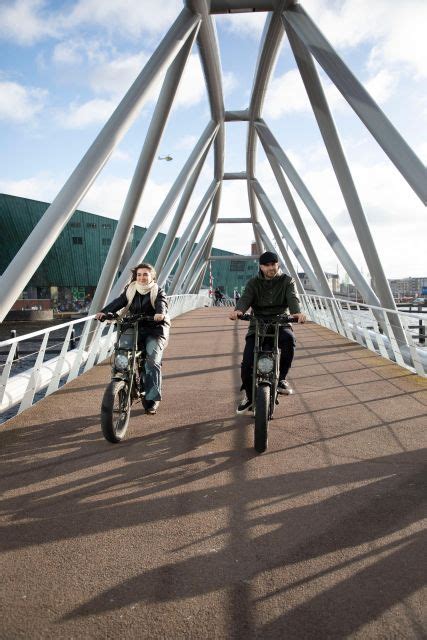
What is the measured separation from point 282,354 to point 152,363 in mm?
1352

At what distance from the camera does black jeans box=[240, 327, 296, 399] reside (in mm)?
5375

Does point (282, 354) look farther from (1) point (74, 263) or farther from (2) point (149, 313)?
(1) point (74, 263)

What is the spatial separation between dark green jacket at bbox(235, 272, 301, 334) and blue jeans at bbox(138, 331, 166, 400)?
943 millimetres

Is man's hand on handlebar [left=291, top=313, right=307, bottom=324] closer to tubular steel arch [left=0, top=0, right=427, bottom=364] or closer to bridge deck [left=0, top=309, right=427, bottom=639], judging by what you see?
bridge deck [left=0, top=309, right=427, bottom=639]

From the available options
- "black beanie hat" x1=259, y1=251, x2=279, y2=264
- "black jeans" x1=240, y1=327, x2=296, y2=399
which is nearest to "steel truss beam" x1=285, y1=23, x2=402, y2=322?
"black jeans" x1=240, y1=327, x2=296, y2=399

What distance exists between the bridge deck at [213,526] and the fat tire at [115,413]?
0.14m

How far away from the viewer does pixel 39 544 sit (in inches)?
119

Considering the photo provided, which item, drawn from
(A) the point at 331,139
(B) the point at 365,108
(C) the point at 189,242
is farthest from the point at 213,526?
(C) the point at 189,242

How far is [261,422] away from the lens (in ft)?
15.1

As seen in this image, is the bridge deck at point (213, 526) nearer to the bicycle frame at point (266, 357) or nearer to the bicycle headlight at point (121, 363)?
the bicycle frame at point (266, 357)

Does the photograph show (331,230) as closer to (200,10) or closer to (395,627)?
(200,10)

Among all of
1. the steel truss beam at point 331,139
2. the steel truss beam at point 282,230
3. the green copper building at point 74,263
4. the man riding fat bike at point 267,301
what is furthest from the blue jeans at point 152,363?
the green copper building at point 74,263

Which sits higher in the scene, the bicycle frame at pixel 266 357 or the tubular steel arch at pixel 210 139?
the tubular steel arch at pixel 210 139

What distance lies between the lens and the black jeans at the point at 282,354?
5375 millimetres
